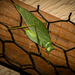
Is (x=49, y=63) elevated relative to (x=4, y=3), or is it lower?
lower

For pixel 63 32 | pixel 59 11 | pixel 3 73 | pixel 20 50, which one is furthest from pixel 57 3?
pixel 3 73

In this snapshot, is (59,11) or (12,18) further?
(59,11)

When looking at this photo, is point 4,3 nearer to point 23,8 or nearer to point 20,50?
point 23,8

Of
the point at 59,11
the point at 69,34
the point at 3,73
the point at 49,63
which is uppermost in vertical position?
the point at 59,11
